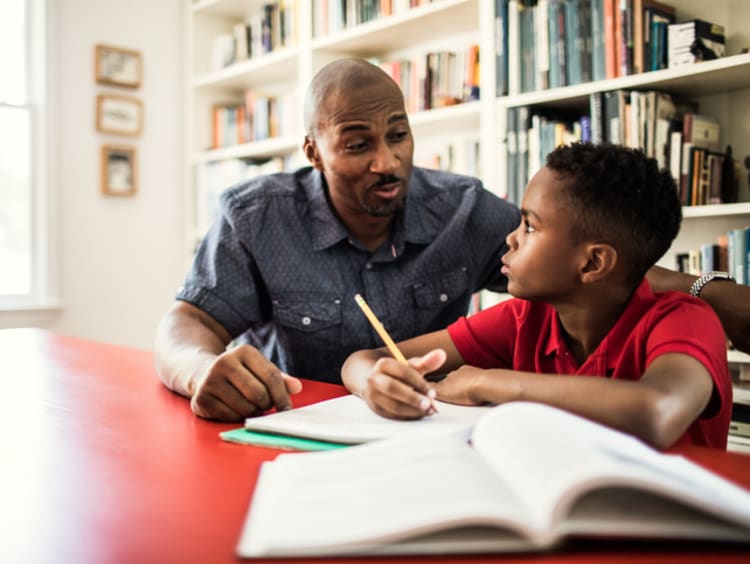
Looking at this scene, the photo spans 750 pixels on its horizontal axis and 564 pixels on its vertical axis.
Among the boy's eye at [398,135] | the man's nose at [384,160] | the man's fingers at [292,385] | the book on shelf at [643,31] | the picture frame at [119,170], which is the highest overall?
the book on shelf at [643,31]

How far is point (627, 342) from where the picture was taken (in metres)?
0.98

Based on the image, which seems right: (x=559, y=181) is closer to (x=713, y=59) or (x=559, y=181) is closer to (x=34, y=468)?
(x=34, y=468)

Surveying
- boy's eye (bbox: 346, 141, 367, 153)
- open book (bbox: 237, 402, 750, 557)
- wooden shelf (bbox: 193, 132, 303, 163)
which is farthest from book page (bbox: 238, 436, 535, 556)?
wooden shelf (bbox: 193, 132, 303, 163)

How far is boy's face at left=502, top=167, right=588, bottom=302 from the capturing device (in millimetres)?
1055

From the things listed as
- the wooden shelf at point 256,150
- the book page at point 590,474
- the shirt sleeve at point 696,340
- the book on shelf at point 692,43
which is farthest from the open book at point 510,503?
the wooden shelf at point 256,150

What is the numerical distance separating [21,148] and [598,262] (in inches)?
128

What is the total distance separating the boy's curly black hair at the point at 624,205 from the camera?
3.41 ft

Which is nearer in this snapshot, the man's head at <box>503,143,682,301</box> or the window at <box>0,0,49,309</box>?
the man's head at <box>503,143,682,301</box>

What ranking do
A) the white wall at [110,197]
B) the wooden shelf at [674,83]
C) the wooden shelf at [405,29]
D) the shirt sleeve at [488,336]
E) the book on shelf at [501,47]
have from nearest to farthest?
the shirt sleeve at [488,336] < the wooden shelf at [674,83] < the book on shelf at [501,47] < the wooden shelf at [405,29] < the white wall at [110,197]

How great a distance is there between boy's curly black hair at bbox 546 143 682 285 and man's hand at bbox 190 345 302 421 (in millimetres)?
487

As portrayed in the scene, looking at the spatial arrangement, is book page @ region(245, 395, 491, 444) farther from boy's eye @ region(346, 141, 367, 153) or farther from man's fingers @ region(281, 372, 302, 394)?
boy's eye @ region(346, 141, 367, 153)

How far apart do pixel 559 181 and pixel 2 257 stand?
125 inches

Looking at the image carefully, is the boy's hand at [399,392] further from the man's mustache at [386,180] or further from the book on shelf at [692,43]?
the book on shelf at [692,43]

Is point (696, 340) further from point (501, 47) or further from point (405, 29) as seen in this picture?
point (405, 29)
